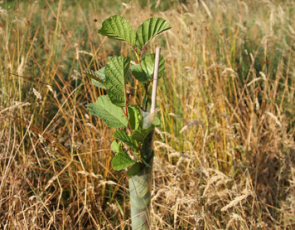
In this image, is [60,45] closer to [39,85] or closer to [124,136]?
[39,85]

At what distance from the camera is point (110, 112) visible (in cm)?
65

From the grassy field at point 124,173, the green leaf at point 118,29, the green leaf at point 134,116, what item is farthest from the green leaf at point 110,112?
the grassy field at point 124,173

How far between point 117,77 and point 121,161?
179 mm

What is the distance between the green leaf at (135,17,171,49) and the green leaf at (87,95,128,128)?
147 mm

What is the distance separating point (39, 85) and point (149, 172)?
1.04m

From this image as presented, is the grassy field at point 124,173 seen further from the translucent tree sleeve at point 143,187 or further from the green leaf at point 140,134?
the green leaf at point 140,134

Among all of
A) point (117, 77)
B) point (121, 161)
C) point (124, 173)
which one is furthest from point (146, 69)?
point (124, 173)

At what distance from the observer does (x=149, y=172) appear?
27.4 inches

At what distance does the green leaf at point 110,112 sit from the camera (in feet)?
2.10

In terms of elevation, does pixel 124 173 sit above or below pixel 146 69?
below

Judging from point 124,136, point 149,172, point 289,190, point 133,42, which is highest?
point 133,42

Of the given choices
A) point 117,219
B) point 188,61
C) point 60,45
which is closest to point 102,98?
point 117,219

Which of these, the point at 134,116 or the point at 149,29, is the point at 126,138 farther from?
the point at 149,29

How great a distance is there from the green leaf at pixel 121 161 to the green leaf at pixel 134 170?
0.07 ft
